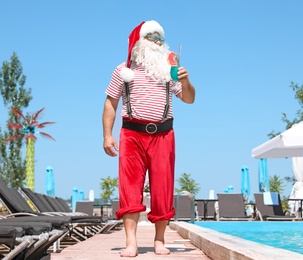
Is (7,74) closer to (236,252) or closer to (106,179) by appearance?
(106,179)

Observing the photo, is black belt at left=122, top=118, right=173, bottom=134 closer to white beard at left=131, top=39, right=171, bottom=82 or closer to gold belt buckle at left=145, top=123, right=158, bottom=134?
gold belt buckle at left=145, top=123, right=158, bottom=134

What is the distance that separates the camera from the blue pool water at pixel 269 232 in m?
10.3

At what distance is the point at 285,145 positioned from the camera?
12.9 metres

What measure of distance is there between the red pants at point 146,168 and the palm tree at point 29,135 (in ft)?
Answer: 102

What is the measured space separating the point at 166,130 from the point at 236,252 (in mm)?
1615

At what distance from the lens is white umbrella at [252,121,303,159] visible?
12.9 meters

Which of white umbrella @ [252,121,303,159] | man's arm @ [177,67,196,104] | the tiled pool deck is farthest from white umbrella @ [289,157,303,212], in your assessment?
man's arm @ [177,67,196,104]

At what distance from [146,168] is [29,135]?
113 feet

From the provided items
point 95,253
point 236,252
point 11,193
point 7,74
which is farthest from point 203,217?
point 7,74

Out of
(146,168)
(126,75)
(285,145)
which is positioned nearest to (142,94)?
(126,75)

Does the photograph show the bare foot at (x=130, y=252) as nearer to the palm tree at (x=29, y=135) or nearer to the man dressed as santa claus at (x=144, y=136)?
the man dressed as santa claus at (x=144, y=136)

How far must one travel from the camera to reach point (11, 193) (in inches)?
308

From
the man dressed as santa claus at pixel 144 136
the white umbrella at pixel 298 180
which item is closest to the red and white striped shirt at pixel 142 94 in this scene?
the man dressed as santa claus at pixel 144 136

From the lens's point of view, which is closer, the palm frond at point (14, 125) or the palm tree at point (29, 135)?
the palm tree at point (29, 135)
